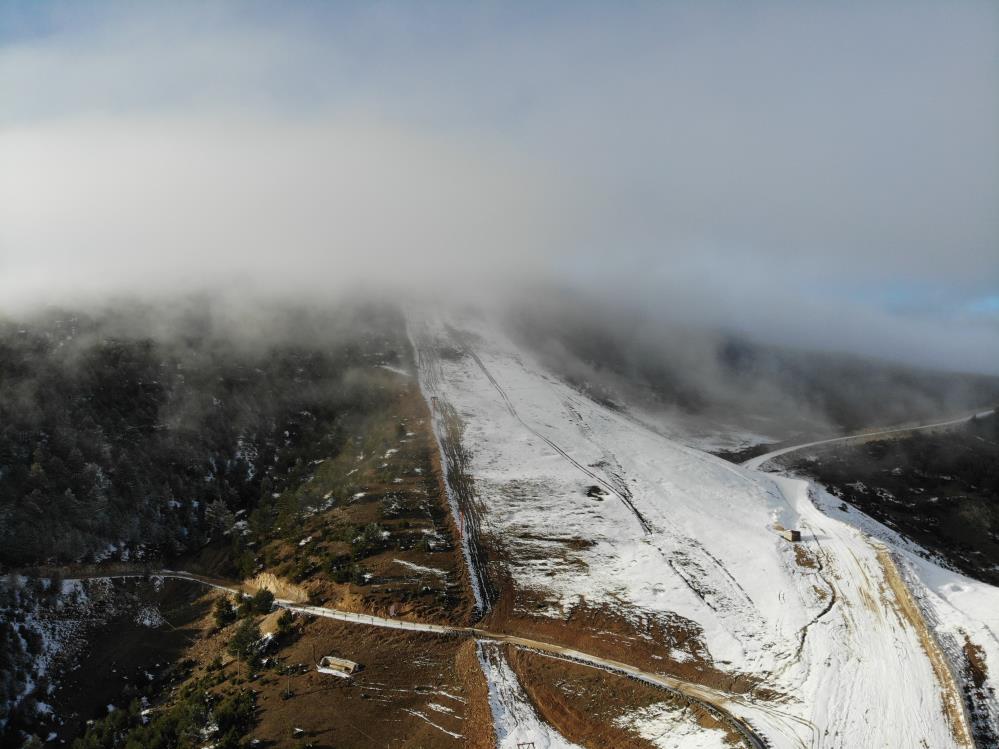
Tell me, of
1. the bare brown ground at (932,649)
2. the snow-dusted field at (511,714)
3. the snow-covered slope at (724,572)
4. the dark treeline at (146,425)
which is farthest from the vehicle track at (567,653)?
the bare brown ground at (932,649)

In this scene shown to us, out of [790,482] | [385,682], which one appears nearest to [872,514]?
[790,482]

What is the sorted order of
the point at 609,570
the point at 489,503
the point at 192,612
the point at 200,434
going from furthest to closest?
1. the point at 200,434
2. the point at 489,503
3. the point at 609,570
4. the point at 192,612

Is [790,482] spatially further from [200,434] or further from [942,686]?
[200,434]

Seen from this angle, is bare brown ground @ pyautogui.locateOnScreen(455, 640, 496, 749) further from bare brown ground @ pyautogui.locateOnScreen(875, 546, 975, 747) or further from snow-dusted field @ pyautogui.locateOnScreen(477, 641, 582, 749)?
bare brown ground @ pyautogui.locateOnScreen(875, 546, 975, 747)

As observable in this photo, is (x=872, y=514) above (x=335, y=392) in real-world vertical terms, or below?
below

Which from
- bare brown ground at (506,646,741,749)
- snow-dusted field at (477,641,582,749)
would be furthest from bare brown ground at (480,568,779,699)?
snow-dusted field at (477,641,582,749)

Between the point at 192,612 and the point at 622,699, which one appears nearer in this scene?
the point at 622,699

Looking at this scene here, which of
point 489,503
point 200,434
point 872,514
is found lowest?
point 872,514

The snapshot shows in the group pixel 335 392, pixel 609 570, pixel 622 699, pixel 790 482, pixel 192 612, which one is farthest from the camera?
pixel 335 392
